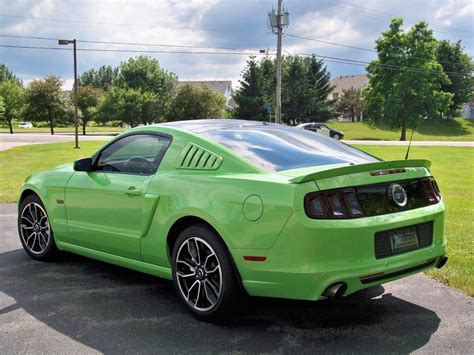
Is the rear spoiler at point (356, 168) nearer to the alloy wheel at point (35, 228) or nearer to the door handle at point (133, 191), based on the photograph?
the door handle at point (133, 191)

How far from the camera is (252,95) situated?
56.6 m

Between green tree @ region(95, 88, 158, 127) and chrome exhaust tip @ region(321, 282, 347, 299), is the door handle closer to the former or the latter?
chrome exhaust tip @ region(321, 282, 347, 299)

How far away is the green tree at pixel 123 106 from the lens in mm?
57812

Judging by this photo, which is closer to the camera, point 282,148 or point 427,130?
point 282,148

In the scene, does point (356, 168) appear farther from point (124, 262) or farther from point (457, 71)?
point (457, 71)

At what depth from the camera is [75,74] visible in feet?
93.8

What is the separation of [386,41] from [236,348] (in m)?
55.6

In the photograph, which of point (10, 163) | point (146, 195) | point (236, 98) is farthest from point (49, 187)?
point (236, 98)

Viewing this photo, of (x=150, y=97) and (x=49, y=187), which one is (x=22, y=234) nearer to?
Answer: (x=49, y=187)

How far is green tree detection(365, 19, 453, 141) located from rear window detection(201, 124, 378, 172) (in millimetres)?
48806

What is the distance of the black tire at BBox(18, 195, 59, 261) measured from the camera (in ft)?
18.0

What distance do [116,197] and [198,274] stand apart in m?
1.12

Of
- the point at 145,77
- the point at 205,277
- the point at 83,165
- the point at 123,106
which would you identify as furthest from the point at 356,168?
the point at 145,77

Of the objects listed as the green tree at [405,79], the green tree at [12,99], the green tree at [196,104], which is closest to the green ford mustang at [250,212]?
the green tree at [405,79]
